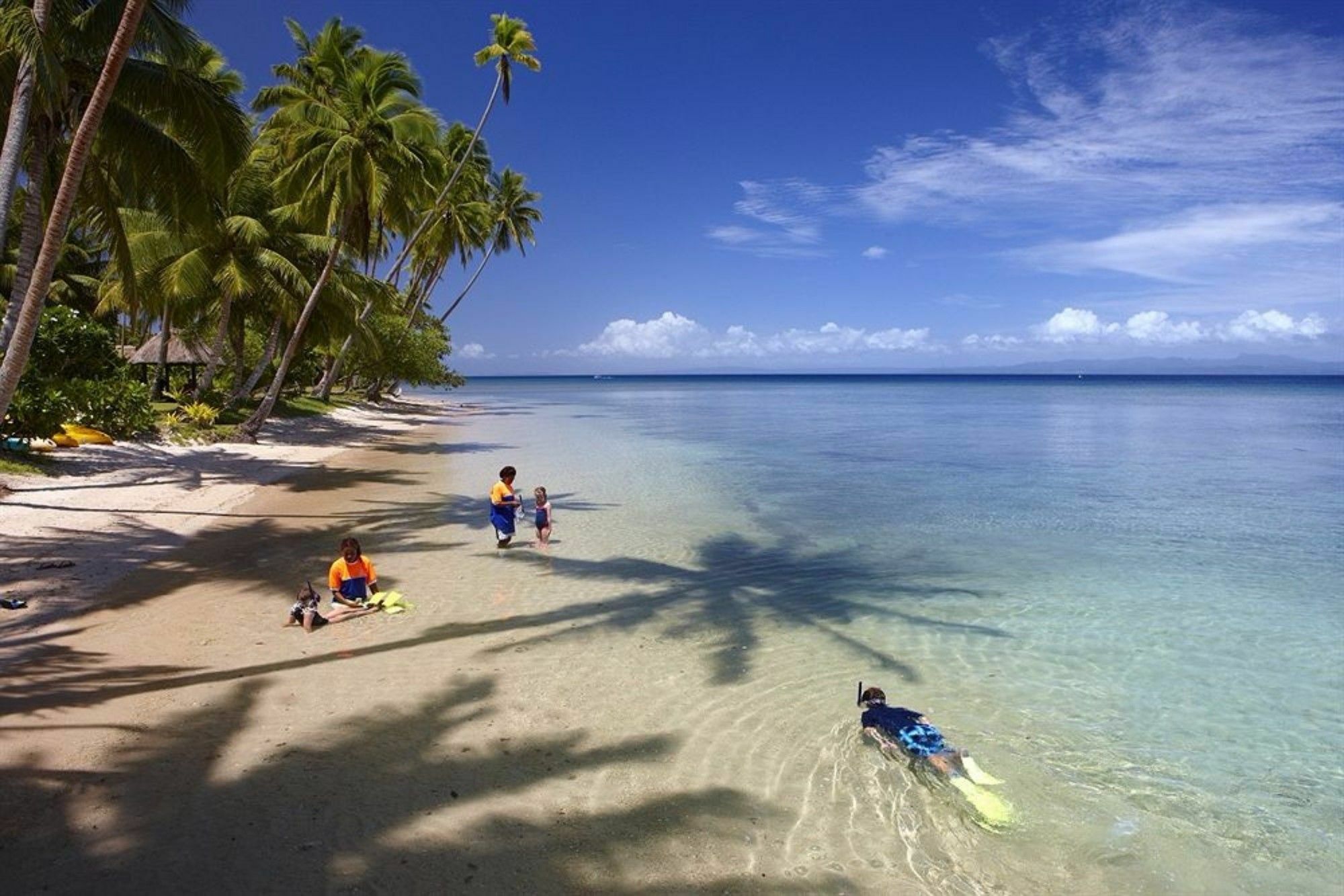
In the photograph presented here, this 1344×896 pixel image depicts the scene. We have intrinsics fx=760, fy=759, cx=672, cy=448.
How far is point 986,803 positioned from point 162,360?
34.3 metres

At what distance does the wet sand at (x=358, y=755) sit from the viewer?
4.40 metres

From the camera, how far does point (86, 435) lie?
19.3m

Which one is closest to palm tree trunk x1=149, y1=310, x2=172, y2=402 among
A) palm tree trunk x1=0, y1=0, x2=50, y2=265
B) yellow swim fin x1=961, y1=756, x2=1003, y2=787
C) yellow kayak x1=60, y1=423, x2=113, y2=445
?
yellow kayak x1=60, y1=423, x2=113, y2=445

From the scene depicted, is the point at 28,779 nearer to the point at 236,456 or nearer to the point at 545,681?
the point at 545,681

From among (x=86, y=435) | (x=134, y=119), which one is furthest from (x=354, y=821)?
(x=86, y=435)

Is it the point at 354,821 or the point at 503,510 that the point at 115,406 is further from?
the point at 354,821

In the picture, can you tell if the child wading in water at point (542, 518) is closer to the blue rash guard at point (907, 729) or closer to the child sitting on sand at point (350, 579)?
the child sitting on sand at point (350, 579)

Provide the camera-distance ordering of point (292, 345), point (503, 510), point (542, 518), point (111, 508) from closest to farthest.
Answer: point (503, 510)
point (542, 518)
point (111, 508)
point (292, 345)

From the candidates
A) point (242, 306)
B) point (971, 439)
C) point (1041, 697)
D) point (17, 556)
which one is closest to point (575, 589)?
point (1041, 697)

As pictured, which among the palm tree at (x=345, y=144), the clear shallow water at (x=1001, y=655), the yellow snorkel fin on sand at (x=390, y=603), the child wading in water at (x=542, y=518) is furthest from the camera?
the palm tree at (x=345, y=144)

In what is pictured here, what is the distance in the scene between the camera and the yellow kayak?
62.2ft

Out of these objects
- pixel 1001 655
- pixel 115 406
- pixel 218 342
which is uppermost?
pixel 218 342

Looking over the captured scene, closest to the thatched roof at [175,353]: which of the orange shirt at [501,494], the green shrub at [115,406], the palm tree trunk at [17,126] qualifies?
the green shrub at [115,406]

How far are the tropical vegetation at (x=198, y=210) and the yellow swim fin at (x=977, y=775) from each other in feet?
39.5
